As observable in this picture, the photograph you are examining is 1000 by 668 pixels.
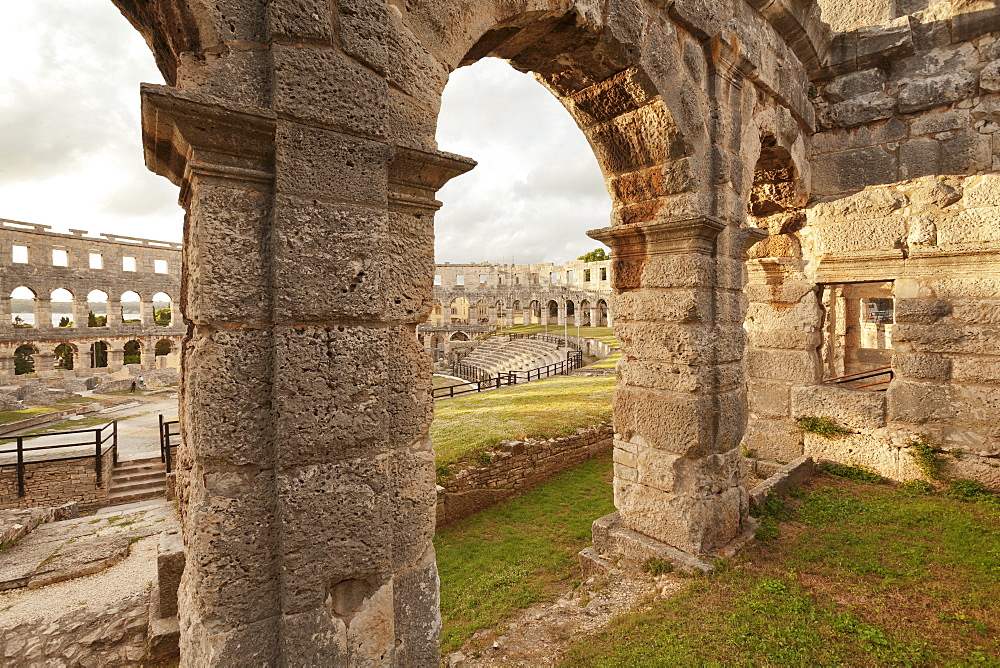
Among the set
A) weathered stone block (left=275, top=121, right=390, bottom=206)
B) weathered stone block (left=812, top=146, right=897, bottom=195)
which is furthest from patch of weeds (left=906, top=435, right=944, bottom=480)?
weathered stone block (left=275, top=121, right=390, bottom=206)

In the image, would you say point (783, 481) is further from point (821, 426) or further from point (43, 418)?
point (43, 418)

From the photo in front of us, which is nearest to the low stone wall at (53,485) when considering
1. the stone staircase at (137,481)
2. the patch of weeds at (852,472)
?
the stone staircase at (137,481)

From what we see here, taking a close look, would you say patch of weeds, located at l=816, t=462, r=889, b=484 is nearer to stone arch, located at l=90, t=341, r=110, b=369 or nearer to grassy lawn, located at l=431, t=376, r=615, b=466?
grassy lawn, located at l=431, t=376, r=615, b=466

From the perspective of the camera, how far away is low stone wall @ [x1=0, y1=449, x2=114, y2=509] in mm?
8219

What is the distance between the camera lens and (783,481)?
5555 mm

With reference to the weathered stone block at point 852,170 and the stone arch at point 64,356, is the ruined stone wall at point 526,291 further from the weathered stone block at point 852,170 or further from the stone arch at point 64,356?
the weathered stone block at point 852,170

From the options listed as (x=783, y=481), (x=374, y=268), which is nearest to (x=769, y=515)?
(x=783, y=481)

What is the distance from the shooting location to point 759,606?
136 inches

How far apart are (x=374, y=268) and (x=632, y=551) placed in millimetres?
3740

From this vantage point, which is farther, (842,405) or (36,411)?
(36,411)

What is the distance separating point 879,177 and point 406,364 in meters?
7.26

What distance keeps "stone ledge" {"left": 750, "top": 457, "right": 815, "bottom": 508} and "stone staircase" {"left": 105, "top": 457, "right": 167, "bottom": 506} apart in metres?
10.2

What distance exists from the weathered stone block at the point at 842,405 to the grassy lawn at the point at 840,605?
152 cm

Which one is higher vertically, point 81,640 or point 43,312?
point 43,312
